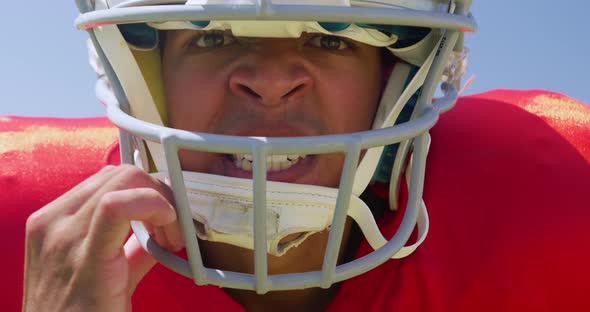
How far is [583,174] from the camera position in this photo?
2.02 metres

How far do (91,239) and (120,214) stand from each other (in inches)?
3.2

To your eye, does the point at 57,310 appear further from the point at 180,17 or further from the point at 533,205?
the point at 533,205

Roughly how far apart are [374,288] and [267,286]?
20.5 inches

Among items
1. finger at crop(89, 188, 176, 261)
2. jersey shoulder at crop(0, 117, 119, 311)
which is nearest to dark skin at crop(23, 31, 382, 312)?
finger at crop(89, 188, 176, 261)

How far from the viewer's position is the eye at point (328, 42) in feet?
5.78

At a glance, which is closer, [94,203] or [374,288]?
[94,203]

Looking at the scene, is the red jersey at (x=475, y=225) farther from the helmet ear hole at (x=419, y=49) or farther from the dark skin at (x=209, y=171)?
the helmet ear hole at (x=419, y=49)

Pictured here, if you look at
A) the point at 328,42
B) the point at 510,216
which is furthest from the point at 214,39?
the point at 510,216

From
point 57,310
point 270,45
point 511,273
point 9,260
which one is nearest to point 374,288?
point 511,273

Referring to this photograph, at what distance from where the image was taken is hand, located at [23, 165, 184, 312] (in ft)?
4.79

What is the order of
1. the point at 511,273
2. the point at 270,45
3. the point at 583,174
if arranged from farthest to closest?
A: the point at 583,174, the point at 511,273, the point at 270,45

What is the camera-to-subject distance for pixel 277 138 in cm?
144

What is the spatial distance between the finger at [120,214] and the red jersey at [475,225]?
1.40 ft

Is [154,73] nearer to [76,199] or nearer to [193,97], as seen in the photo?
[193,97]
